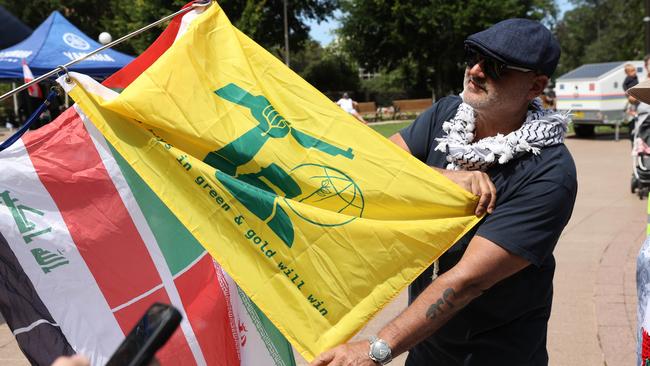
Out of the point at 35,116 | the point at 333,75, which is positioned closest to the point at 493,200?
the point at 35,116

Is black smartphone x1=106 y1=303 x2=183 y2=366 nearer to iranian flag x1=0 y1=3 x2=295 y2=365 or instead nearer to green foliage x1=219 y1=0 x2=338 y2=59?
iranian flag x1=0 y1=3 x2=295 y2=365

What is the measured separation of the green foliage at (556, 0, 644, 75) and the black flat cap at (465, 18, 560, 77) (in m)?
57.3

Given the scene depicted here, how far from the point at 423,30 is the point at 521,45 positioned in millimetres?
40725

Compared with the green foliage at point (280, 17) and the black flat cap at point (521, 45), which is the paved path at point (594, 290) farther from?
the green foliage at point (280, 17)

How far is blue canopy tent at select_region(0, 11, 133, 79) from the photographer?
11266mm

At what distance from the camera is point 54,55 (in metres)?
11.7

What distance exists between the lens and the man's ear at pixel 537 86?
7.02 ft

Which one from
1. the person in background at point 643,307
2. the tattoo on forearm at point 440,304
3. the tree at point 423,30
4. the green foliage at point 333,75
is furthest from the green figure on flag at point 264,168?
the green foliage at point 333,75

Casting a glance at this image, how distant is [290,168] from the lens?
7.16ft

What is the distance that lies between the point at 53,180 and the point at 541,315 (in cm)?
174

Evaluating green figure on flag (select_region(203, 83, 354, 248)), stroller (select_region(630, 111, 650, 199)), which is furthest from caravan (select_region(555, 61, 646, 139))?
green figure on flag (select_region(203, 83, 354, 248))

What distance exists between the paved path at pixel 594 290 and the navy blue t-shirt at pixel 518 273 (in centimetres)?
232

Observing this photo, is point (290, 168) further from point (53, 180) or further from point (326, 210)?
point (53, 180)

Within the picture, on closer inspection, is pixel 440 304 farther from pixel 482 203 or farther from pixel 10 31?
pixel 10 31
